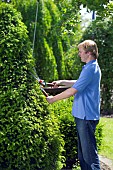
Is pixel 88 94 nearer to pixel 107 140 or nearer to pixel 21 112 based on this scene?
pixel 21 112

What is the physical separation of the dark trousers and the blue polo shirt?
0.08 metres

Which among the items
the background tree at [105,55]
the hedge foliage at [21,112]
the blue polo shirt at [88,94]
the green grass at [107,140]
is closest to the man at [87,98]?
the blue polo shirt at [88,94]

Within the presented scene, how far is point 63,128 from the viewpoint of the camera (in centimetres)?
605

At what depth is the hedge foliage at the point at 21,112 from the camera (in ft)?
16.0

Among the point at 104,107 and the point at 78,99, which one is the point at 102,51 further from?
the point at 78,99

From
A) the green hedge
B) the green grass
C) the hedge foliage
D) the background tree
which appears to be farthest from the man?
the background tree

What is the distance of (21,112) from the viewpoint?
4.90m

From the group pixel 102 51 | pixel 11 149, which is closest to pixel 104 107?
pixel 102 51

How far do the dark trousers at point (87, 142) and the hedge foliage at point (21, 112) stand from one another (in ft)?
1.07

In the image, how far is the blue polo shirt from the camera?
15.8 ft

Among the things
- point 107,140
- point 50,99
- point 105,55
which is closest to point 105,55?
point 105,55

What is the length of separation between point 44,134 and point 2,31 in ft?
4.14

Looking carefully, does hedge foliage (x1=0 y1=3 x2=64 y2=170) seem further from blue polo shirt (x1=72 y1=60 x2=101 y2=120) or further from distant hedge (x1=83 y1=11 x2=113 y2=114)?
distant hedge (x1=83 y1=11 x2=113 y2=114)

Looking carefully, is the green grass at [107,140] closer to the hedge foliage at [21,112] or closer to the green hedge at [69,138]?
the green hedge at [69,138]
